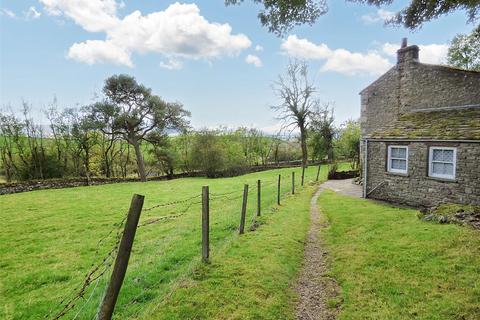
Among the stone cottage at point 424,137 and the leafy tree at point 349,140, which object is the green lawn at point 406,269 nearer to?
the stone cottage at point 424,137

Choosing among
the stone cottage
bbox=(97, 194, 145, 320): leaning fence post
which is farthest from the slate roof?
bbox=(97, 194, 145, 320): leaning fence post

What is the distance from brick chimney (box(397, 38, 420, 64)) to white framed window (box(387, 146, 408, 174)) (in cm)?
707

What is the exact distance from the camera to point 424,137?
1334 centimetres

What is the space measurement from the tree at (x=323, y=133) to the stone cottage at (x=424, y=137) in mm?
22092

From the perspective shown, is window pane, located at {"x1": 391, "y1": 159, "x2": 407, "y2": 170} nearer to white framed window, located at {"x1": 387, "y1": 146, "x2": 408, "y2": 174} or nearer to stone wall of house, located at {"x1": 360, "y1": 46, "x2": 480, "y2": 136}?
white framed window, located at {"x1": 387, "y1": 146, "x2": 408, "y2": 174}

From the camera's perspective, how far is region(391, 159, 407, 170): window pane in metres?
14.5

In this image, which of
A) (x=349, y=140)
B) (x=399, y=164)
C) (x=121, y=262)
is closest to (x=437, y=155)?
(x=399, y=164)

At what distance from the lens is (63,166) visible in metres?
32.8

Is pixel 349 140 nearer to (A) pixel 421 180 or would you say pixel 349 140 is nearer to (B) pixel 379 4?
(A) pixel 421 180

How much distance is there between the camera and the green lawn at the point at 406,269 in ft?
14.8

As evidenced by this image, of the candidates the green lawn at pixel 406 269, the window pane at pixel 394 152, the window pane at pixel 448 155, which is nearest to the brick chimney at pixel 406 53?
the window pane at pixel 394 152

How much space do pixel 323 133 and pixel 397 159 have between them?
98.0 ft

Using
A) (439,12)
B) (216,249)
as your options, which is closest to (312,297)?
(216,249)

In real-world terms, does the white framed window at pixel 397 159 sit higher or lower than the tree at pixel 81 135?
lower
